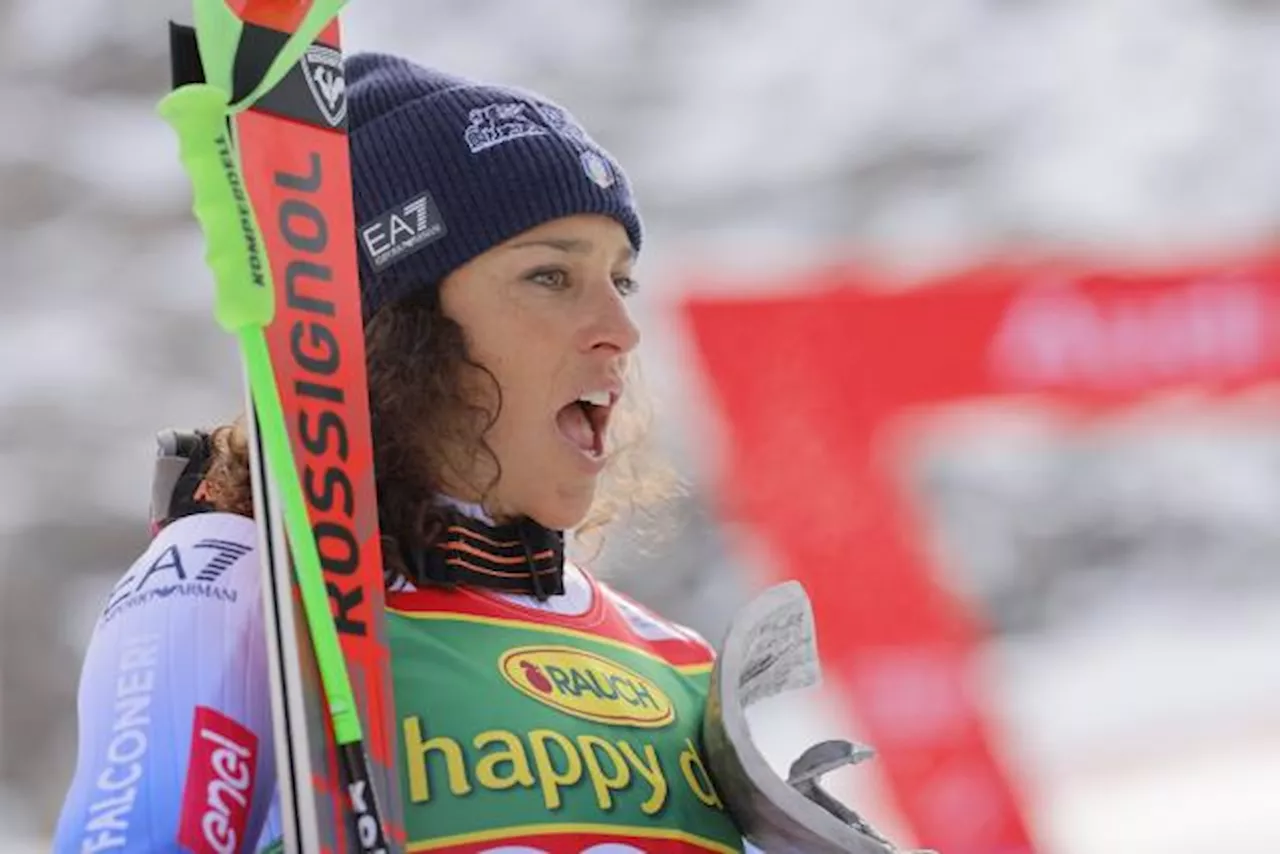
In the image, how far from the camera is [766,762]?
2182 mm

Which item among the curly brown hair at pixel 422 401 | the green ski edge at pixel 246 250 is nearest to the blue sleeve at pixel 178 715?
the green ski edge at pixel 246 250

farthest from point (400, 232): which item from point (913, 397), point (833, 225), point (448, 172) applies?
point (833, 225)

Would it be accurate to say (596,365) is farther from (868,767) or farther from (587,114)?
(587,114)

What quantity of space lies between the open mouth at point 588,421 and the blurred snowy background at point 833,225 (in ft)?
21.1

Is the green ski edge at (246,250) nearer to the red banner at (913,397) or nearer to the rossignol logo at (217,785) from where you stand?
the rossignol logo at (217,785)

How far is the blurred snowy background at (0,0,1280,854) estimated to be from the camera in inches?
379

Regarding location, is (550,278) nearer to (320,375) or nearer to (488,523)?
(488,523)

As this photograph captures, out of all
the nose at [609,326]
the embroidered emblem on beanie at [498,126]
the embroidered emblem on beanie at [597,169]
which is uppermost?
the embroidered emblem on beanie at [498,126]

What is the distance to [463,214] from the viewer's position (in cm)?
227

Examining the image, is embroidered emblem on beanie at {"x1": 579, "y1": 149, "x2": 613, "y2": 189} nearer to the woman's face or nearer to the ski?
the woman's face

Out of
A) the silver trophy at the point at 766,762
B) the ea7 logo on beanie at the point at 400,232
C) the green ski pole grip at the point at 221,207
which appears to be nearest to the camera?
the green ski pole grip at the point at 221,207

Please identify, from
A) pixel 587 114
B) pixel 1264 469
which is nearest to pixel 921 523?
pixel 587 114

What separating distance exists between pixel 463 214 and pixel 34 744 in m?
7.29

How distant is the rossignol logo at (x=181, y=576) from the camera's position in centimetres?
198
